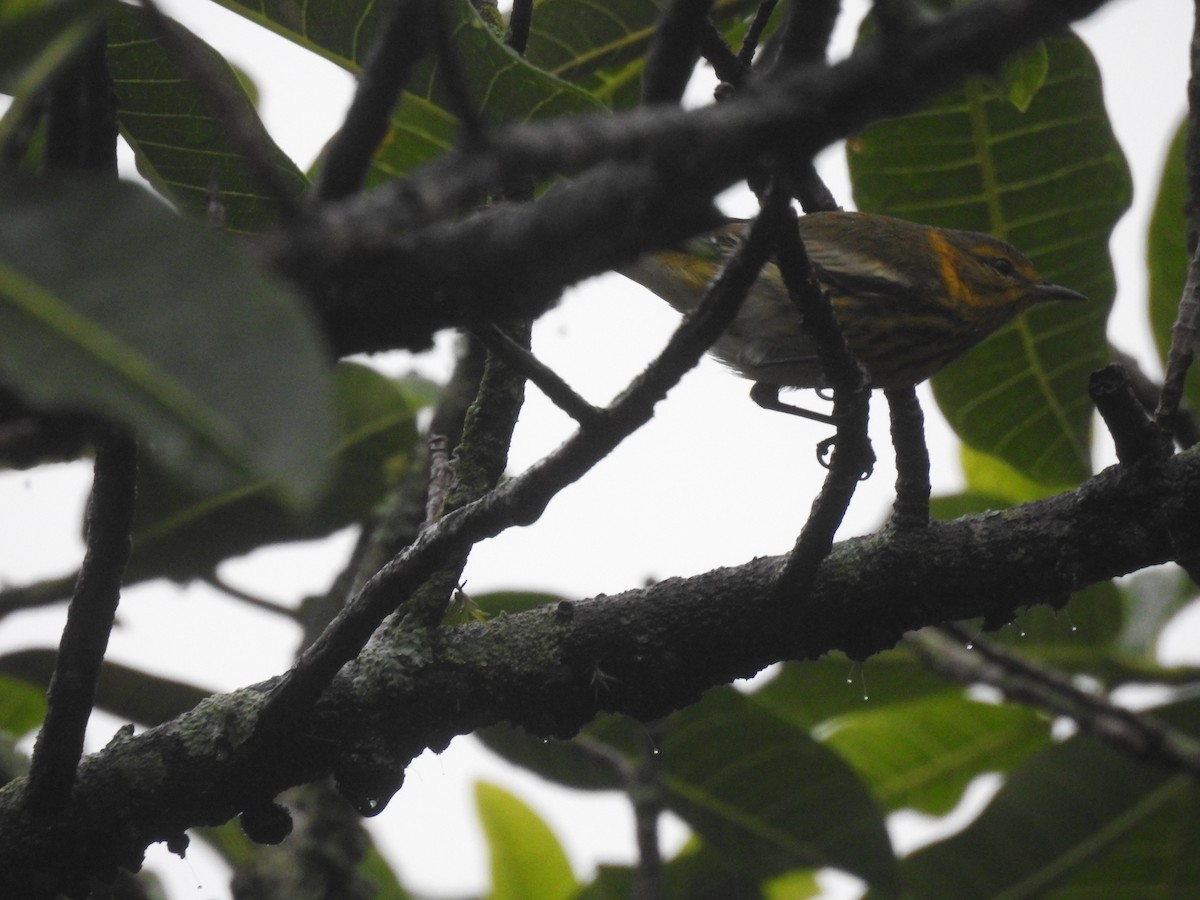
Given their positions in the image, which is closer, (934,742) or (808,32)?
(808,32)

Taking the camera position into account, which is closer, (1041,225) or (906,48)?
(906,48)

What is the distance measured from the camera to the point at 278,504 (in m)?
3.73

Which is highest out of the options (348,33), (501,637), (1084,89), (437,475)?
(1084,89)

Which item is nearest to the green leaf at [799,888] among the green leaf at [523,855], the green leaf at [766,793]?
the green leaf at [523,855]

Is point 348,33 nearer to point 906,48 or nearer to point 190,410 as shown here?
point 906,48

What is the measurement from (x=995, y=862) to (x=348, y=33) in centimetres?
288

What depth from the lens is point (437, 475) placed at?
2.52 meters

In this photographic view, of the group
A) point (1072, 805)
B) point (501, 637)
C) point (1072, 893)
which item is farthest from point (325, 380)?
point (1072, 893)

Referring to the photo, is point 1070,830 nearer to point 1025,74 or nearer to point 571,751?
point 571,751

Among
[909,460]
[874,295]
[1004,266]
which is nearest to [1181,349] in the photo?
[909,460]

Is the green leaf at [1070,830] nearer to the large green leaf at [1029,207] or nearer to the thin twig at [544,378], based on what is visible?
the large green leaf at [1029,207]

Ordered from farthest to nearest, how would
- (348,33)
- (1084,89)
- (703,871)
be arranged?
(703,871)
(1084,89)
(348,33)

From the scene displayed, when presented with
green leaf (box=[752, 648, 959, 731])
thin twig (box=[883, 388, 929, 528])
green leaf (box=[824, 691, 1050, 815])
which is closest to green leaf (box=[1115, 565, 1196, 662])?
green leaf (box=[824, 691, 1050, 815])

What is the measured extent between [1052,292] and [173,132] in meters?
2.80
